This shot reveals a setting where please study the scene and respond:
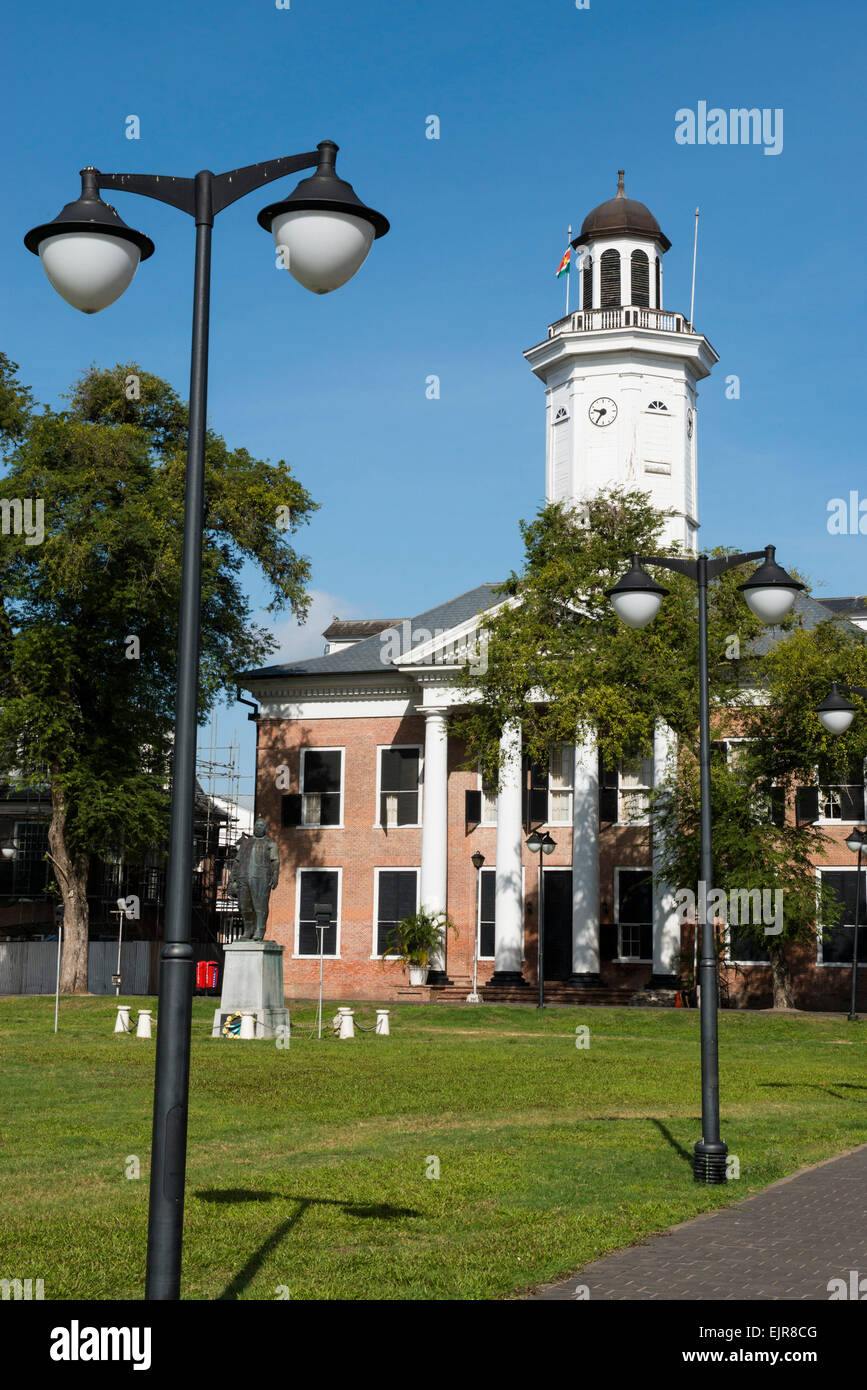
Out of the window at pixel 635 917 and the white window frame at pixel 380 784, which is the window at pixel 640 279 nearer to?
the white window frame at pixel 380 784

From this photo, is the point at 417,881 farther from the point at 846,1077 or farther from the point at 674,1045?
the point at 846,1077

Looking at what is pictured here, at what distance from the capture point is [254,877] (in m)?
29.1

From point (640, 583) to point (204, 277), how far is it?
6578 millimetres

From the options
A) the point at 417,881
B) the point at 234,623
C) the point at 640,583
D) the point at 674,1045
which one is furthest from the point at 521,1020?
the point at 640,583

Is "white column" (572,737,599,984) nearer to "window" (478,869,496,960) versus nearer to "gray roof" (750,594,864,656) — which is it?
"window" (478,869,496,960)

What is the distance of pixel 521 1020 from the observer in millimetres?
35031

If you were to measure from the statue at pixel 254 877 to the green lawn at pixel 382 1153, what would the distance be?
3.32m

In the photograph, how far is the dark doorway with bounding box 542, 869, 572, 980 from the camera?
45.6 m

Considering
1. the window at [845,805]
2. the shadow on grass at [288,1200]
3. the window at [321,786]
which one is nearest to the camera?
the shadow on grass at [288,1200]

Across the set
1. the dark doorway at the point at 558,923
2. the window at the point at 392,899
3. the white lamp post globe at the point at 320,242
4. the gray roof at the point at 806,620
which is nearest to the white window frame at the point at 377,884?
the window at the point at 392,899

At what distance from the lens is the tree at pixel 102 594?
40125mm

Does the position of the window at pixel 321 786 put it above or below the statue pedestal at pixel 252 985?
above

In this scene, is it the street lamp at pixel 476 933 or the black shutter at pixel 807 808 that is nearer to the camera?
the street lamp at pixel 476 933

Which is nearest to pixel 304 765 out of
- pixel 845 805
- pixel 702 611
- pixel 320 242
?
pixel 845 805
